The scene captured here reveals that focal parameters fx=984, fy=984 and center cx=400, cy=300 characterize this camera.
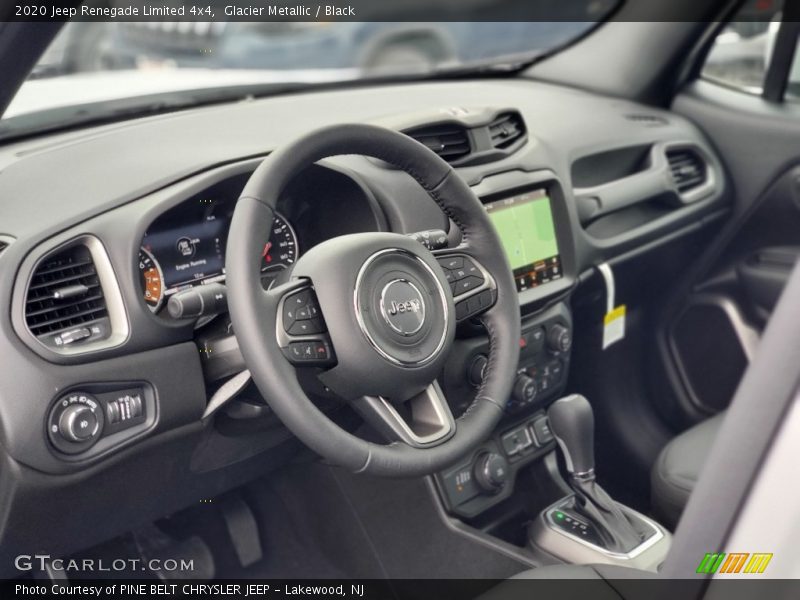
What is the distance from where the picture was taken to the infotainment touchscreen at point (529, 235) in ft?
6.38

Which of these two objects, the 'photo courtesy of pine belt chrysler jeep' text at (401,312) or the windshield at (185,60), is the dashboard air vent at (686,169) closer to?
the 'photo courtesy of pine belt chrysler jeep' text at (401,312)

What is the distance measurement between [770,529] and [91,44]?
263 cm

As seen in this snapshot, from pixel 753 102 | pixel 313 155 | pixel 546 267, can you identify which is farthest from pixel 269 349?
pixel 753 102

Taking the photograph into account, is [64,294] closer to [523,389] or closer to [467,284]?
[467,284]

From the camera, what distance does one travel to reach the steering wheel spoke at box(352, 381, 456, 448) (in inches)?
55.0

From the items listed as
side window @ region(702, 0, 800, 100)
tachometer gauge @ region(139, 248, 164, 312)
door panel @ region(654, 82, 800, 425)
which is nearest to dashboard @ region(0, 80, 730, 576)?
tachometer gauge @ region(139, 248, 164, 312)

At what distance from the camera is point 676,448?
207cm

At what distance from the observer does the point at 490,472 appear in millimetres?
1979

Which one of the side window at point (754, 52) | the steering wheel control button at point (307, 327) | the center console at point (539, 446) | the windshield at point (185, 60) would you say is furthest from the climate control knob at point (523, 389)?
the side window at point (754, 52)

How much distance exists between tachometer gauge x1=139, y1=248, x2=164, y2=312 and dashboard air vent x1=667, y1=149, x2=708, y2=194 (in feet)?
4.97

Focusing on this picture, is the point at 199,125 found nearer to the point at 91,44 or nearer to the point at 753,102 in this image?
the point at 91,44

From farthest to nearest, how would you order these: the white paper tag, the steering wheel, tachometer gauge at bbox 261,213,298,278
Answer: the white paper tag → tachometer gauge at bbox 261,213,298,278 → the steering wheel

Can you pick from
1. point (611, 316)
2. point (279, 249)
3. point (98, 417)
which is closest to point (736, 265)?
point (611, 316)

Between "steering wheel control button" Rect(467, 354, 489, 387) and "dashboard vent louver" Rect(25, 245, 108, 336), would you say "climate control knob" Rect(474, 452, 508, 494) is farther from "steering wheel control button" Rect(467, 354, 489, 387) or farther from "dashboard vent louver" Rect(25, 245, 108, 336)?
"dashboard vent louver" Rect(25, 245, 108, 336)
